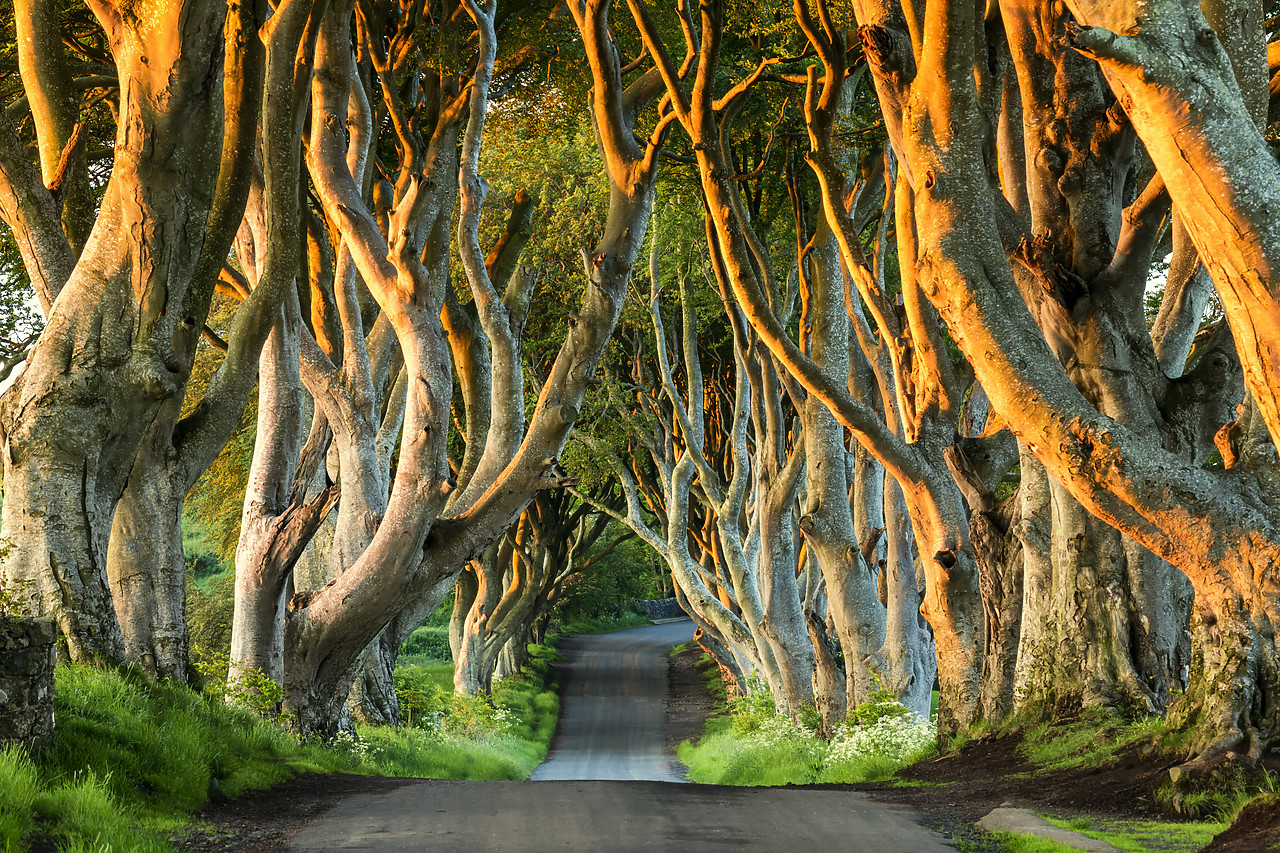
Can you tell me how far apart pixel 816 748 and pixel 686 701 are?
62.8 feet

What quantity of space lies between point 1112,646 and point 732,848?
13.4 feet

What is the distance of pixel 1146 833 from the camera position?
5.11 metres

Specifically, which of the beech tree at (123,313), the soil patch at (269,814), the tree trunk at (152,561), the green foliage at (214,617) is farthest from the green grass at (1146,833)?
the green foliage at (214,617)

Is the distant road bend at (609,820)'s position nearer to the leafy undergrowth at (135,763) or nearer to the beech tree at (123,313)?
the leafy undergrowth at (135,763)

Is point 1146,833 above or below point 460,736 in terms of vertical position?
above

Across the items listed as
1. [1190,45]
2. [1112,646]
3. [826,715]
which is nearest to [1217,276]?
[1190,45]

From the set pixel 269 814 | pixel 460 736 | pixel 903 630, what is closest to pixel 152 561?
pixel 269 814

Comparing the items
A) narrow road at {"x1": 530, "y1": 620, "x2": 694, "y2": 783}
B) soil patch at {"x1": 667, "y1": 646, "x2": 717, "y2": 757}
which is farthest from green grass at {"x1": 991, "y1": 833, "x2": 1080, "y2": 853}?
soil patch at {"x1": 667, "y1": 646, "x2": 717, "y2": 757}

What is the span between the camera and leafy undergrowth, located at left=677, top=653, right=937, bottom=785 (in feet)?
33.2

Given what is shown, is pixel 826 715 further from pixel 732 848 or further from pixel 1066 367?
pixel 732 848

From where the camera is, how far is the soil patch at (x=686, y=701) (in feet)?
82.4

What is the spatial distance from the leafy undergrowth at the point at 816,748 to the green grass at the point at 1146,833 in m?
4.08

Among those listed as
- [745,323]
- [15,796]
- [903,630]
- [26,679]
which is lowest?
[903,630]

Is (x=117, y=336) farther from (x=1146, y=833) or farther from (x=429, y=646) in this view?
(x=429, y=646)
